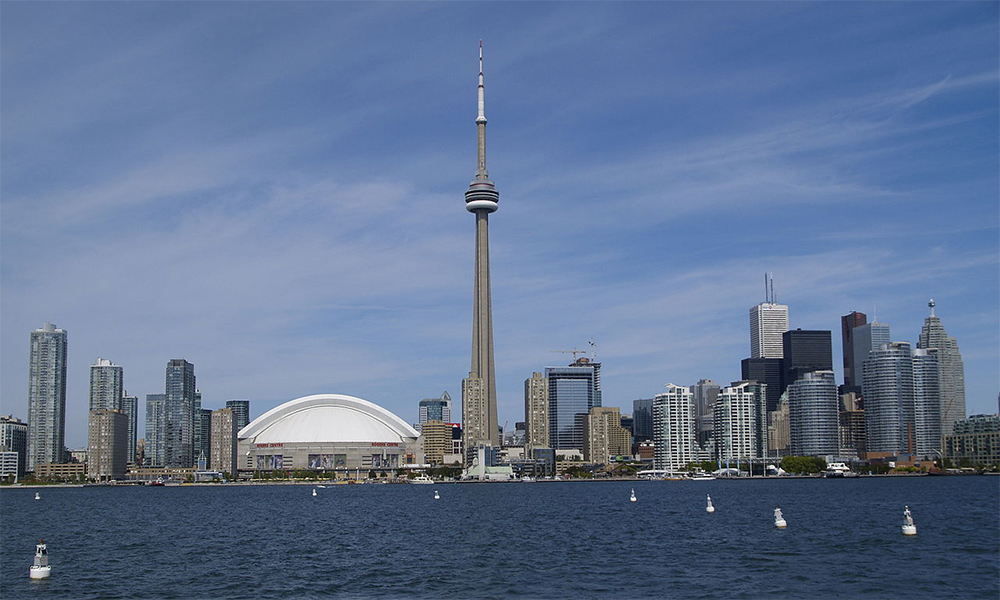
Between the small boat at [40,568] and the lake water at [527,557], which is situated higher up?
the small boat at [40,568]

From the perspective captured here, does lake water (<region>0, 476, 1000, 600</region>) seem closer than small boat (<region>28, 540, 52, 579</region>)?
Yes

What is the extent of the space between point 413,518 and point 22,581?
5109 centimetres

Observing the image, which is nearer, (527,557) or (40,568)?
(40,568)

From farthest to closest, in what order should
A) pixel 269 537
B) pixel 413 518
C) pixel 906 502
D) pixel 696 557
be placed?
1. pixel 906 502
2. pixel 413 518
3. pixel 269 537
4. pixel 696 557

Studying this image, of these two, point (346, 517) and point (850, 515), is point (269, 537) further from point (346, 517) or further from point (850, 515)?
point (850, 515)

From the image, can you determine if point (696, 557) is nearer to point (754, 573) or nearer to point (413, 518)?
point (754, 573)

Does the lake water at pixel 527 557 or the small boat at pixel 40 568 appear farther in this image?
the small boat at pixel 40 568

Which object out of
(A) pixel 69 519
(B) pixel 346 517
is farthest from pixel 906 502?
(A) pixel 69 519

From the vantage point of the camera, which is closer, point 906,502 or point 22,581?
point 22,581

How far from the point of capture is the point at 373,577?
173 feet

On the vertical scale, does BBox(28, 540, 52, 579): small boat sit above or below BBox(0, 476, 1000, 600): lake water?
above

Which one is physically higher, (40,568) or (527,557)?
(40,568)

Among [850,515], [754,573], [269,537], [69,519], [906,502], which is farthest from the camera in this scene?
[906,502]

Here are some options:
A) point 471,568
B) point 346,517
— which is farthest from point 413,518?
point 471,568
